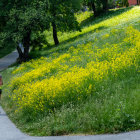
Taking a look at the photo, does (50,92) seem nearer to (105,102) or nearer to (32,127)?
(32,127)

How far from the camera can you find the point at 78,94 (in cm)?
912

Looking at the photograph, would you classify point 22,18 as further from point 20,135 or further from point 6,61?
point 20,135

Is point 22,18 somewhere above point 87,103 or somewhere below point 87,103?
above

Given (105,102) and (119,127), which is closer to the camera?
(119,127)

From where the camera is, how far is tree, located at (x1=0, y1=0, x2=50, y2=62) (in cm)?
2225

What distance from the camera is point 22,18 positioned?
22016 millimetres

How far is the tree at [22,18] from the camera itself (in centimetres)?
2225

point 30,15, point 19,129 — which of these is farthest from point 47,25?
point 19,129

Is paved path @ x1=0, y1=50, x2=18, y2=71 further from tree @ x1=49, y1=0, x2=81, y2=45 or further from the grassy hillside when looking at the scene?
the grassy hillside

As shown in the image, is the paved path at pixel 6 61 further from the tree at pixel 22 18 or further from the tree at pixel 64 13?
the tree at pixel 64 13

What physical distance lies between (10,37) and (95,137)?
17653 millimetres

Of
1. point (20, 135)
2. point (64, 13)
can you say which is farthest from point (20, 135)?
point (64, 13)

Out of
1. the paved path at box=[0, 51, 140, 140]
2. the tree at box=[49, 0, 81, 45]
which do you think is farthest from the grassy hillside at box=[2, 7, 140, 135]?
the tree at box=[49, 0, 81, 45]

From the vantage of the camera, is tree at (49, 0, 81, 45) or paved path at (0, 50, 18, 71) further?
paved path at (0, 50, 18, 71)
